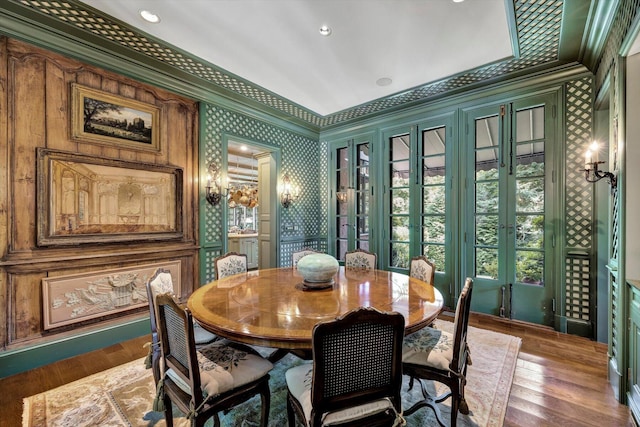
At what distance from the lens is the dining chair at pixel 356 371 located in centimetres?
116

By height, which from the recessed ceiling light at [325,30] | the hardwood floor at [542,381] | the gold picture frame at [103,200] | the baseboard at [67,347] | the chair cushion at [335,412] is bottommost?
the hardwood floor at [542,381]

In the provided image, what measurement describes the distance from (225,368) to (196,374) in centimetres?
25

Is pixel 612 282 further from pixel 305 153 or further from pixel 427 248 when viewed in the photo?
pixel 305 153

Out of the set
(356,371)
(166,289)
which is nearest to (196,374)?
(356,371)

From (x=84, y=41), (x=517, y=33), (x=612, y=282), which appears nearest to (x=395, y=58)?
(x=517, y=33)

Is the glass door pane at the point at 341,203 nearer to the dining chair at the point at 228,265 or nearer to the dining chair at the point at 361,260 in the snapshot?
the dining chair at the point at 361,260

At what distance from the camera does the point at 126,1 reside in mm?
2223

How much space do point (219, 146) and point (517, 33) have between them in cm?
361

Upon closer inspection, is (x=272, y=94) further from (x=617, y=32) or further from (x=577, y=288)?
(x=577, y=288)

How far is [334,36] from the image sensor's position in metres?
2.63

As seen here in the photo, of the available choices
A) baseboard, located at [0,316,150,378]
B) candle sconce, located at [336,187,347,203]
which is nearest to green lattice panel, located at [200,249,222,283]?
baseboard, located at [0,316,150,378]

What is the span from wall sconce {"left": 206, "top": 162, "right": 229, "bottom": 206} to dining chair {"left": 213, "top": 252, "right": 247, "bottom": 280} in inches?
41.5

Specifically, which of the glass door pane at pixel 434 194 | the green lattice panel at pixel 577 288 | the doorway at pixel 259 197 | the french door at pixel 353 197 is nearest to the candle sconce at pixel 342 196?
the french door at pixel 353 197

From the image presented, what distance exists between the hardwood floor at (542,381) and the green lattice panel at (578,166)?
45.7 inches
